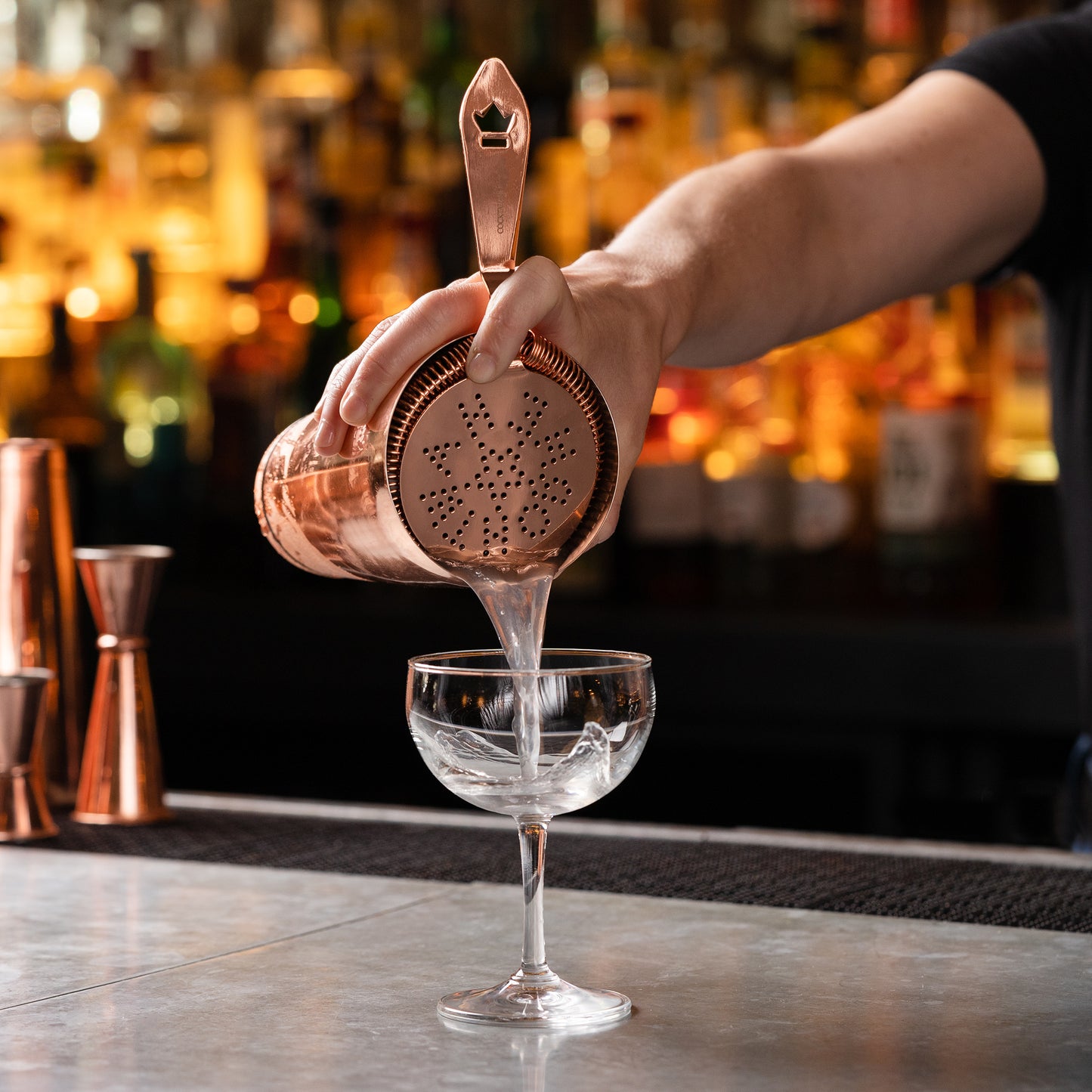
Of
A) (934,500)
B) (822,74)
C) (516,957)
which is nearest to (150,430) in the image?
(822,74)

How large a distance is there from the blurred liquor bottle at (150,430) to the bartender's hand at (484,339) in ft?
5.91

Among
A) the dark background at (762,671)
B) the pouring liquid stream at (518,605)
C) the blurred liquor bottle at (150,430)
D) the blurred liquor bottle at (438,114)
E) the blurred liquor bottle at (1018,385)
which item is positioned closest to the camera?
the pouring liquid stream at (518,605)

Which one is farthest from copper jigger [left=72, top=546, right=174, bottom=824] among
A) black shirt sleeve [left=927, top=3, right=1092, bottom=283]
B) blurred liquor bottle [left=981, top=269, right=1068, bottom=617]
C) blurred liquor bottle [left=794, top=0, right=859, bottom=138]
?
blurred liquor bottle [left=794, top=0, right=859, bottom=138]

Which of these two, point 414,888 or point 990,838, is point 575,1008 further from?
point 990,838

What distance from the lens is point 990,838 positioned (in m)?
2.01

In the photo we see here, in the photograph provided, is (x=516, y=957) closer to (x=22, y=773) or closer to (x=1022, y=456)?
(x=22, y=773)

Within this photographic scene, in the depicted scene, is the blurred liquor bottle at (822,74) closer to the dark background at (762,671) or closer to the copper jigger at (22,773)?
the dark background at (762,671)

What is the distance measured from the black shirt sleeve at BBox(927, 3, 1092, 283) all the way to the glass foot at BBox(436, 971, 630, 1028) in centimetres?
83

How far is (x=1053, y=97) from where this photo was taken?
1.34 m

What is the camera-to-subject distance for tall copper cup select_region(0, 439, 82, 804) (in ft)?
4.23

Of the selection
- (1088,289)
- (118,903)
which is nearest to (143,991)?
(118,903)

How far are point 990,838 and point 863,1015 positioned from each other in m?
1.32

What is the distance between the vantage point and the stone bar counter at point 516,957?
0.68 meters

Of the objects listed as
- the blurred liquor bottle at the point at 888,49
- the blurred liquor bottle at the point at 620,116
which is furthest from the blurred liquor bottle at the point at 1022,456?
the blurred liquor bottle at the point at 620,116
